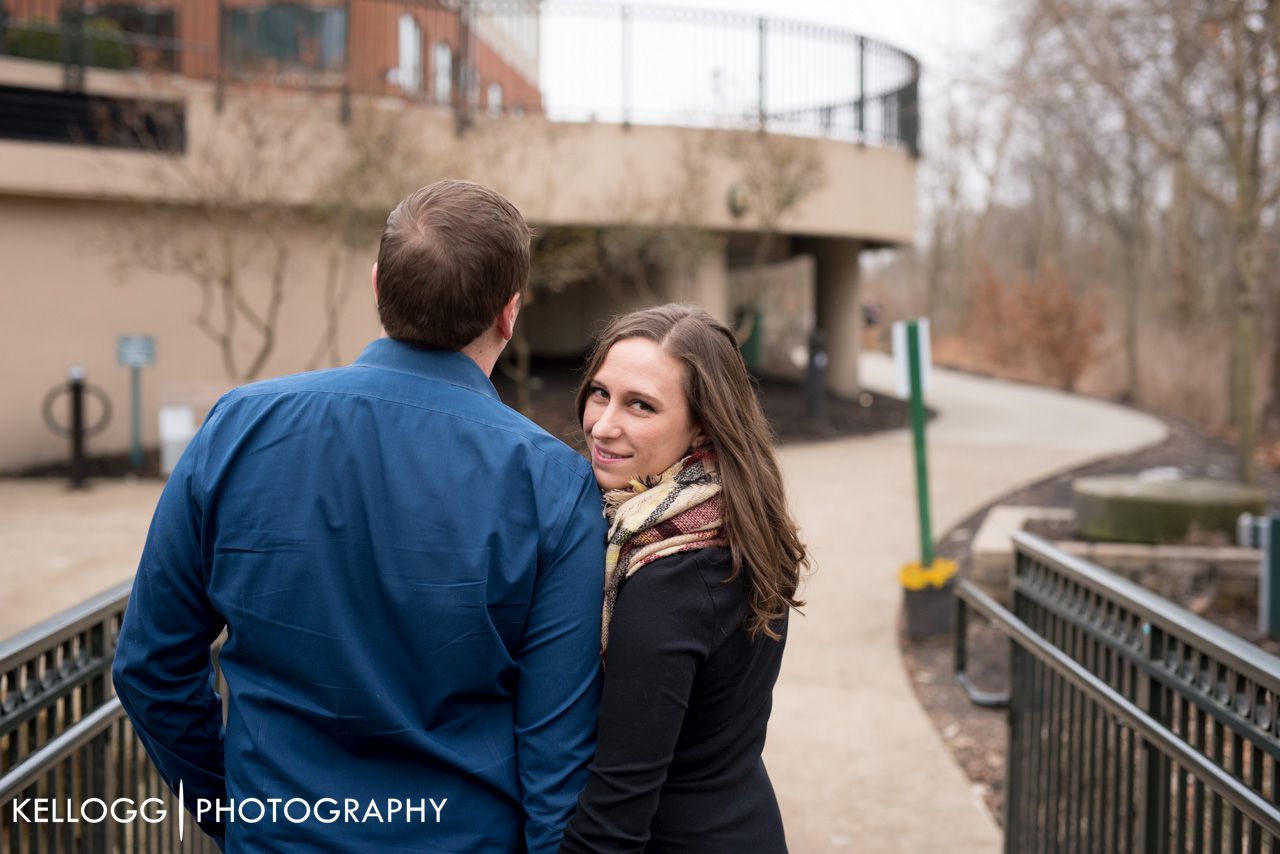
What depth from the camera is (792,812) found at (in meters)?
4.68

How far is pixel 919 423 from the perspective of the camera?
7.02 m

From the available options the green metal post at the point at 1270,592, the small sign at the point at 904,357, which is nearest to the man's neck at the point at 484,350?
the small sign at the point at 904,357

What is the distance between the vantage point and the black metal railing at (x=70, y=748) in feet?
7.93

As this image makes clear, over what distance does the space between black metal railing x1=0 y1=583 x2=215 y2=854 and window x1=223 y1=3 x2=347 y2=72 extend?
12449 millimetres

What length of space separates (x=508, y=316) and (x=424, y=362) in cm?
15

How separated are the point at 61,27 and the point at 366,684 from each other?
547 inches

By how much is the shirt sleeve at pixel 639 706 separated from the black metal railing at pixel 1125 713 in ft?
3.71

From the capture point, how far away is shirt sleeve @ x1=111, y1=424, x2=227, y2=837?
185 centimetres

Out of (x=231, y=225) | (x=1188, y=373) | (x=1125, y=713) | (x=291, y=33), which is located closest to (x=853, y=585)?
(x=1125, y=713)

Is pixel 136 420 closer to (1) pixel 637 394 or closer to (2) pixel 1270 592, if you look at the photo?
(2) pixel 1270 592

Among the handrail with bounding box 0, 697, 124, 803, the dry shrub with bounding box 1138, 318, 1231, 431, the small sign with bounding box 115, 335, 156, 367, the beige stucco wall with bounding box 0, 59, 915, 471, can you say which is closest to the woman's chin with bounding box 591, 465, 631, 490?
the handrail with bounding box 0, 697, 124, 803

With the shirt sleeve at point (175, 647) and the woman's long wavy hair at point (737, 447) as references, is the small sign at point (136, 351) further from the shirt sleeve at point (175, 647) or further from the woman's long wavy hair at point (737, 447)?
the woman's long wavy hair at point (737, 447)

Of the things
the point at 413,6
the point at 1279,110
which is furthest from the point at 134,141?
the point at 1279,110

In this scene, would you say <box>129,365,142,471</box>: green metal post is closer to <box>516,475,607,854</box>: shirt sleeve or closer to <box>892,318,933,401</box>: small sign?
<box>892,318,933,401</box>: small sign
